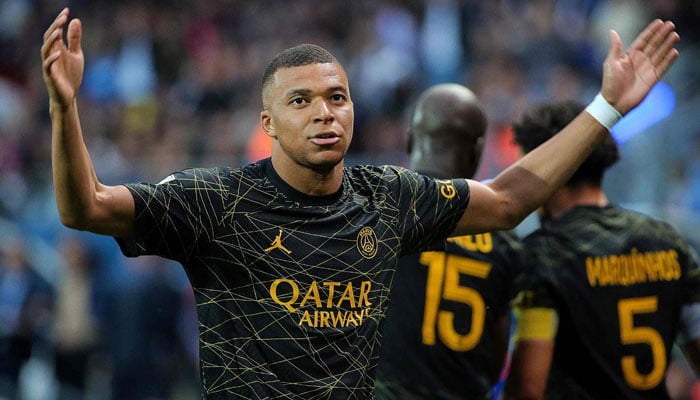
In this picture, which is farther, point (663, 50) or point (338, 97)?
point (663, 50)

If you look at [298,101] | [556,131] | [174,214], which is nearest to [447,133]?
[556,131]

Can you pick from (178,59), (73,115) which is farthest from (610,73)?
(178,59)

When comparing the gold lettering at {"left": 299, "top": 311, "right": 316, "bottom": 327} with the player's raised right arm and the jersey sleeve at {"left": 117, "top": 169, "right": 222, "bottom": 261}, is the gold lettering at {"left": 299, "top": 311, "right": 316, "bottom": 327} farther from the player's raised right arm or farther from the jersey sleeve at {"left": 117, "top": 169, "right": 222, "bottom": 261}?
the player's raised right arm

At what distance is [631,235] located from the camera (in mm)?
4840

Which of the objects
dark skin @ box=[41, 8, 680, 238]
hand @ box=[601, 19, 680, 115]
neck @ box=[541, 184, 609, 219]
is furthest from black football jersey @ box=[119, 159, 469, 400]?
neck @ box=[541, 184, 609, 219]

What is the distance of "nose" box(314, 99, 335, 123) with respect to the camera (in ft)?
12.0

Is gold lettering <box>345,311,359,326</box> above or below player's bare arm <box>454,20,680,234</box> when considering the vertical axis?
below

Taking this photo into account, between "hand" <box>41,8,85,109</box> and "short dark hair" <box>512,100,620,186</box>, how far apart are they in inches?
98.9

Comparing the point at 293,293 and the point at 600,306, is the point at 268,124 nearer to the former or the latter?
the point at 293,293

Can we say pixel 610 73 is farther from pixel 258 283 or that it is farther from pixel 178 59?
pixel 178 59

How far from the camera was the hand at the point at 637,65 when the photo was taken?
399 cm

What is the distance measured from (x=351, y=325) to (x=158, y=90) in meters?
10.6

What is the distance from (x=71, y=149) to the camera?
319 centimetres

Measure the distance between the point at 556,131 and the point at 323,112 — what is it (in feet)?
5.80
